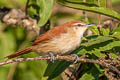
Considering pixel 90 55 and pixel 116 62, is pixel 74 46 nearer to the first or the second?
pixel 90 55

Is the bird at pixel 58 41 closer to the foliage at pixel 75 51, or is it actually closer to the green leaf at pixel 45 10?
the foliage at pixel 75 51

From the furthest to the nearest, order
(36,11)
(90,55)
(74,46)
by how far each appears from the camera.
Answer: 1. (36,11)
2. (74,46)
3. (90,55)

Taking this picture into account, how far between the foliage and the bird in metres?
0.15

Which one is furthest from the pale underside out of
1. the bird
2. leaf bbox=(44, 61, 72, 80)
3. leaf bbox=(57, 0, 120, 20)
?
leaf bbox=(57, 0, 120, 20)

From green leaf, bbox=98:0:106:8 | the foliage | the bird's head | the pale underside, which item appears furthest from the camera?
the bird's head

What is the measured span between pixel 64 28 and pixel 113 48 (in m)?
1.04

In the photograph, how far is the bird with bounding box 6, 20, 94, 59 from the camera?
4004 millimetres

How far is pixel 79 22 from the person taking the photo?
443cm

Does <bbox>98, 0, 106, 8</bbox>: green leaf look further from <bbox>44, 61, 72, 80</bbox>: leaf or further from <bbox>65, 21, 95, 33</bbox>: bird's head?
<bbox>44, 61, 72, 80</bbox>: leaf

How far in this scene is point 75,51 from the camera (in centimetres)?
381

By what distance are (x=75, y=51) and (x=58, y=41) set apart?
387mm

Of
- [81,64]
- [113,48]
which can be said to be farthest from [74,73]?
[113,48]

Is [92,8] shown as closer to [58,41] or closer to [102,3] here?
[102,3]

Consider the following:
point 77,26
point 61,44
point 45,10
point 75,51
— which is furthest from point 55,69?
point 77,26
